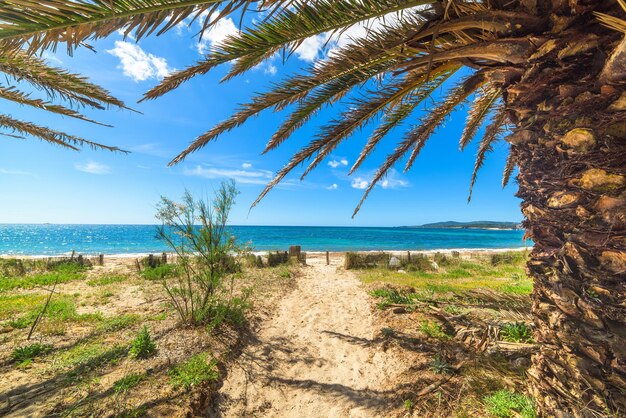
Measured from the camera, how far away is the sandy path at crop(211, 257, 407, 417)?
2.98 m

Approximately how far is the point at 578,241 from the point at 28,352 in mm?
6476

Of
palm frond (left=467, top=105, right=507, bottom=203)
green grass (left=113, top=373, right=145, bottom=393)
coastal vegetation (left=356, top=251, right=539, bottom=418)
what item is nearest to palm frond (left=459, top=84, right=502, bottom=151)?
palm frond (left=467, top=105, right=507, bottom=203)

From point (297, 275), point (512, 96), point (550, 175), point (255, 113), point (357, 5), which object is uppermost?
point (357, 5)

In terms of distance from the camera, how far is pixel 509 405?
2.41m

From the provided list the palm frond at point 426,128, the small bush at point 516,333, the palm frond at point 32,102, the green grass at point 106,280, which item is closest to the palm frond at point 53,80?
the palm frond at point 32,102

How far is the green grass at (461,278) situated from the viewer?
7.93 meters

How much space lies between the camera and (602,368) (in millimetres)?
1654

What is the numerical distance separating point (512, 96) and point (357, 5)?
161 cm

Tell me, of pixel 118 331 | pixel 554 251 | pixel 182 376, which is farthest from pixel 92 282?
pixel 554 251

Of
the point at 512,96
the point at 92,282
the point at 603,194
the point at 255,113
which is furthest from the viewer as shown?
the point at 92,282

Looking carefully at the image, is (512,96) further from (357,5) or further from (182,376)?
(182,376)

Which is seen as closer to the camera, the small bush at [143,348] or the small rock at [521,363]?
the small rock at [521,363]

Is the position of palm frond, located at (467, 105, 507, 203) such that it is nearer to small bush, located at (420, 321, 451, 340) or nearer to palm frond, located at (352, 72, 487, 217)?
palm frond, located at (352, 72, 487, 217)

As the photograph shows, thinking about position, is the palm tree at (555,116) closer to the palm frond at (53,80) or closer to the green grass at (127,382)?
the palm frond at (53,80)
